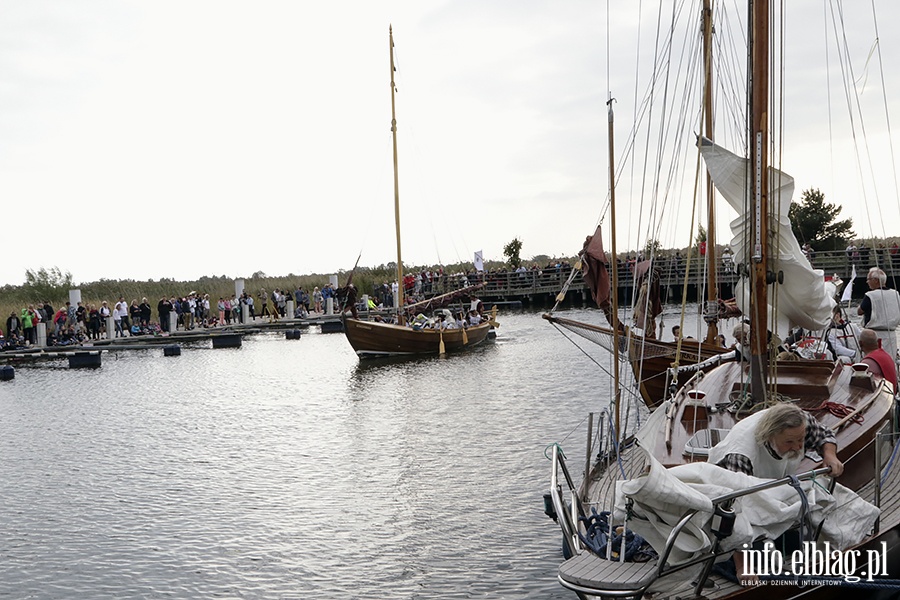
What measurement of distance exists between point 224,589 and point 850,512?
6.98 m

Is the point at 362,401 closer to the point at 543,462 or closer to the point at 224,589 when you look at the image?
the point at 543,462

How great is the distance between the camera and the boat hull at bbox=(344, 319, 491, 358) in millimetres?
35219

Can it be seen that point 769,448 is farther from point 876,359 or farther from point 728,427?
point 876,359

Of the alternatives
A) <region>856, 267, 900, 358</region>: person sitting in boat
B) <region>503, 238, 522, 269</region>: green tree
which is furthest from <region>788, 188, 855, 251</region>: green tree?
<region>856, 267, 900, 358</region>: person sitting in boat

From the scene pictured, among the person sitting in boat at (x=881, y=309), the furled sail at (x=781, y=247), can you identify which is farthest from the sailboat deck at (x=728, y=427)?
the person sitting in boat at (x=881, y=309)

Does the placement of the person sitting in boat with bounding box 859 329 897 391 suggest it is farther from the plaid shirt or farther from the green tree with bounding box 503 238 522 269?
the green tree with bounding box 503 238 522 269

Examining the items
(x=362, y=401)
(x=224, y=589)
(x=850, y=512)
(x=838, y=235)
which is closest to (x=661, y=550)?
(x=850, y=512)

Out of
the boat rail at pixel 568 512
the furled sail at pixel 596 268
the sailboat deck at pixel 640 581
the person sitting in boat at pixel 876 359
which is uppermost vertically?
the furled sail at pixel 596 268

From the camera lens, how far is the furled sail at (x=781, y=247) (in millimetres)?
9945

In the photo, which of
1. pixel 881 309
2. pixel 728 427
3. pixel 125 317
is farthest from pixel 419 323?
pixel 728 427

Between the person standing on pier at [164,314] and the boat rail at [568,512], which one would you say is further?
the person standing on pier at [164,314]

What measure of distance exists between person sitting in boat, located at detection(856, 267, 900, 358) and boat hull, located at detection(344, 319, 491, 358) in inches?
910

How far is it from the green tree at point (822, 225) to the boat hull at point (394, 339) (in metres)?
34.3

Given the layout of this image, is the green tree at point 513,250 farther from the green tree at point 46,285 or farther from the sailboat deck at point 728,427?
the sailboat deck at point 728,427
